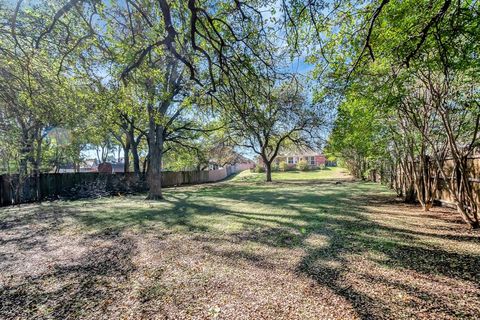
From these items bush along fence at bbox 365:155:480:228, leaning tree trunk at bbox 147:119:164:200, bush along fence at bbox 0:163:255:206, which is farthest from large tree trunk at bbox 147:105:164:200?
bush along fence at bbox 365:155:480:228

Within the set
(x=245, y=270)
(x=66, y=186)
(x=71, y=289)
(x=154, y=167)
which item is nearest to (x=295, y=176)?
(x=154, y=167)

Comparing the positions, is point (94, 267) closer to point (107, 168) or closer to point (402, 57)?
point (402, 57)

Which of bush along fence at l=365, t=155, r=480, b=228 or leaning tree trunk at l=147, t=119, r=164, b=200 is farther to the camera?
leaning tree trunk at l=147, t=119, r=164, b=200

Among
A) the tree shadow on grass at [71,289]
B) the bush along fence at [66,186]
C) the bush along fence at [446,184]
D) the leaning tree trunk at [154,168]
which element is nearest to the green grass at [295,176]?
the bush along fence at [66,186]

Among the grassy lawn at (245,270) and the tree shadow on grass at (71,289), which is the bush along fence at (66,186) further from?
the tree shadow on grass at (71,289)

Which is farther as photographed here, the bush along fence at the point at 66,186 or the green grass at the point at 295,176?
the green grass at the point at 295,176

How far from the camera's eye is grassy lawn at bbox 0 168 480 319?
2197 mm

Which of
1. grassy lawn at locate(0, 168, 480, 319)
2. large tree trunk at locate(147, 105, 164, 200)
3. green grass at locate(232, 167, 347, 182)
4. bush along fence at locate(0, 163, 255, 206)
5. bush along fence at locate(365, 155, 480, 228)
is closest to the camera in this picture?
grassy lawn at locate(0, 168, 480, 319)

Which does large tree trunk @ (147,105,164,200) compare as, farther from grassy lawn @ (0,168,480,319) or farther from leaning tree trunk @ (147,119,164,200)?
grassy lawn @ (0,168,480,319)

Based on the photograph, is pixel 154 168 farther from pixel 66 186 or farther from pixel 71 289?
pixel 71 289

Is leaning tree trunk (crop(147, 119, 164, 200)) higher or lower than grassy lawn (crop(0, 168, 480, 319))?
higher

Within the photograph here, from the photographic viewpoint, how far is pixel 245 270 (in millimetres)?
3004

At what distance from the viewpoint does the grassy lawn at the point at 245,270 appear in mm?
2197

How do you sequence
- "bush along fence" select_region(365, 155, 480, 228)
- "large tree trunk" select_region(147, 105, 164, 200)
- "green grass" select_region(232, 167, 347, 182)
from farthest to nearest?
"green grass" select_region(232, 167, 347, 182)
"large tree trunk" select_region(147, 105, 164, 200)
"bush along fence" select_region(365, 155, 480, 228)
